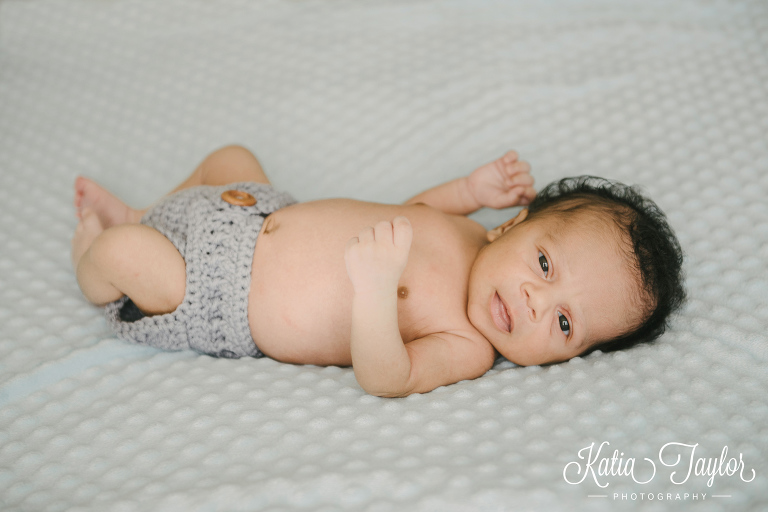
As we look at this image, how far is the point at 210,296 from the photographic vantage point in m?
1.21

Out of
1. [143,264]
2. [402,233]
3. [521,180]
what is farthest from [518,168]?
[143,264]

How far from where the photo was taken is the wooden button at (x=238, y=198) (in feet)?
4.19

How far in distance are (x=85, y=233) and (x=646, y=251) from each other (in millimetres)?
1193

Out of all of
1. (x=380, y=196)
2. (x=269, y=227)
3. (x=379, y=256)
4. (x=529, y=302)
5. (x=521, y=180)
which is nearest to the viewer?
(x=379, y=256)

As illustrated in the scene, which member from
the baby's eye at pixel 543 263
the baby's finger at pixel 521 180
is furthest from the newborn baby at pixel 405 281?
the baby's finger at pixel 521 180

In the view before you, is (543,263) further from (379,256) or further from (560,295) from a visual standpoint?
(379,256)

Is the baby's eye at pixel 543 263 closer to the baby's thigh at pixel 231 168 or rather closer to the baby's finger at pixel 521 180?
the baby's finger at pixel 521 180

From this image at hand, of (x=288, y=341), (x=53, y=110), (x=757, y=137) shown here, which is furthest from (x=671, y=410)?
(x=53, y=110)

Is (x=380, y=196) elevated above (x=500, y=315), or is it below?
above

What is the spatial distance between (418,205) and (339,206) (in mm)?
194

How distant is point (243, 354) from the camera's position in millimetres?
1239

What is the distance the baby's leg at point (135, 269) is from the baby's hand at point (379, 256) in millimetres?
419

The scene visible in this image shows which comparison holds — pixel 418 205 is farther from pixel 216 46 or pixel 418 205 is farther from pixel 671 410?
pixel 216 46

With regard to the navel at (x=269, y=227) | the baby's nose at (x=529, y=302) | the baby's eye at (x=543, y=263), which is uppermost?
the navel at (x=269, y=227)
